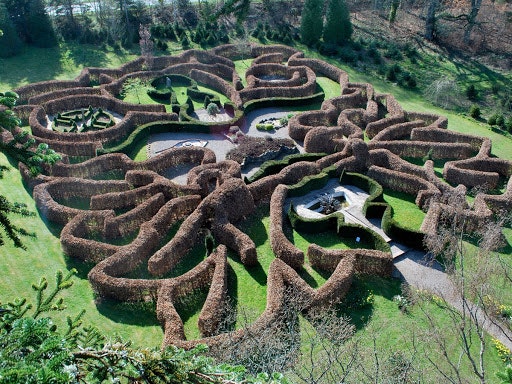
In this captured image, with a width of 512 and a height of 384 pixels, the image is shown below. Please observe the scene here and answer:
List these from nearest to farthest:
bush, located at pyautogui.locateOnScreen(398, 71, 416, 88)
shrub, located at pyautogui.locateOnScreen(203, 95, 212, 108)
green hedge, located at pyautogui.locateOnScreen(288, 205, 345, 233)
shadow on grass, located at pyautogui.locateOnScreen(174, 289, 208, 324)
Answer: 1. shadow on grass, located at pyautogui.locateOnScreen(174, 289, 208, 324)
2. green hedge, located at pyautogui.locateOnScreen(288, 205, 345, 233)
3. shrub, located at pyautogui.locateOnScreen(203, 95, 212, 108)
4. bush, located at pyautogui.locateOnScreen(398, 71, 416, 88)

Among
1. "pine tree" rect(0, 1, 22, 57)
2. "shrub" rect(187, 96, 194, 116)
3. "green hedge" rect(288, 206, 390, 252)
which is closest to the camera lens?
"green hedge" rect(288, 206, 390, 252)

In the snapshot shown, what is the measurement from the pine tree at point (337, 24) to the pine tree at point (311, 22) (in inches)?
38.3

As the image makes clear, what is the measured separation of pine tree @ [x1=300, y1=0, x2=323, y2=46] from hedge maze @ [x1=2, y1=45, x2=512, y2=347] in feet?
36.3

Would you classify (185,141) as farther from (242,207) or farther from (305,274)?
(305,274)

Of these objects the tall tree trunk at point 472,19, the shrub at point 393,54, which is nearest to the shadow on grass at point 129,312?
the shrub at point 393,54

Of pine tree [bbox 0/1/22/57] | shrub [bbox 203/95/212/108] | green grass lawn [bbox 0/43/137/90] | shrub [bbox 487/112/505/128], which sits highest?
pine tree [bbox 0/1/22/57]

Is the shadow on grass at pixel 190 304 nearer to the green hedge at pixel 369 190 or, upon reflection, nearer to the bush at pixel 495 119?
the green hedge at pixel 369 190

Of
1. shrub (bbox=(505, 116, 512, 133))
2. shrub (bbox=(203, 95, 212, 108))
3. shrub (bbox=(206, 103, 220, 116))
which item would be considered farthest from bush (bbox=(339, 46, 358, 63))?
shrub (bbox=(206, 103, 220, 116))

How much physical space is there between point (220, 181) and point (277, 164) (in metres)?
5.19

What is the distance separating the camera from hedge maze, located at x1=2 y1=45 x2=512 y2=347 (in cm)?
2628

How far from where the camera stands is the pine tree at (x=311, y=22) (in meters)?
61.5

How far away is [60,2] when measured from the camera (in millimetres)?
63219

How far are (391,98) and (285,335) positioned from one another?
102 ft

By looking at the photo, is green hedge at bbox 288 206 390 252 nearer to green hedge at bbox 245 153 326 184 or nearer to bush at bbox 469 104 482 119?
green hedge at bbox 245 153 326 184
